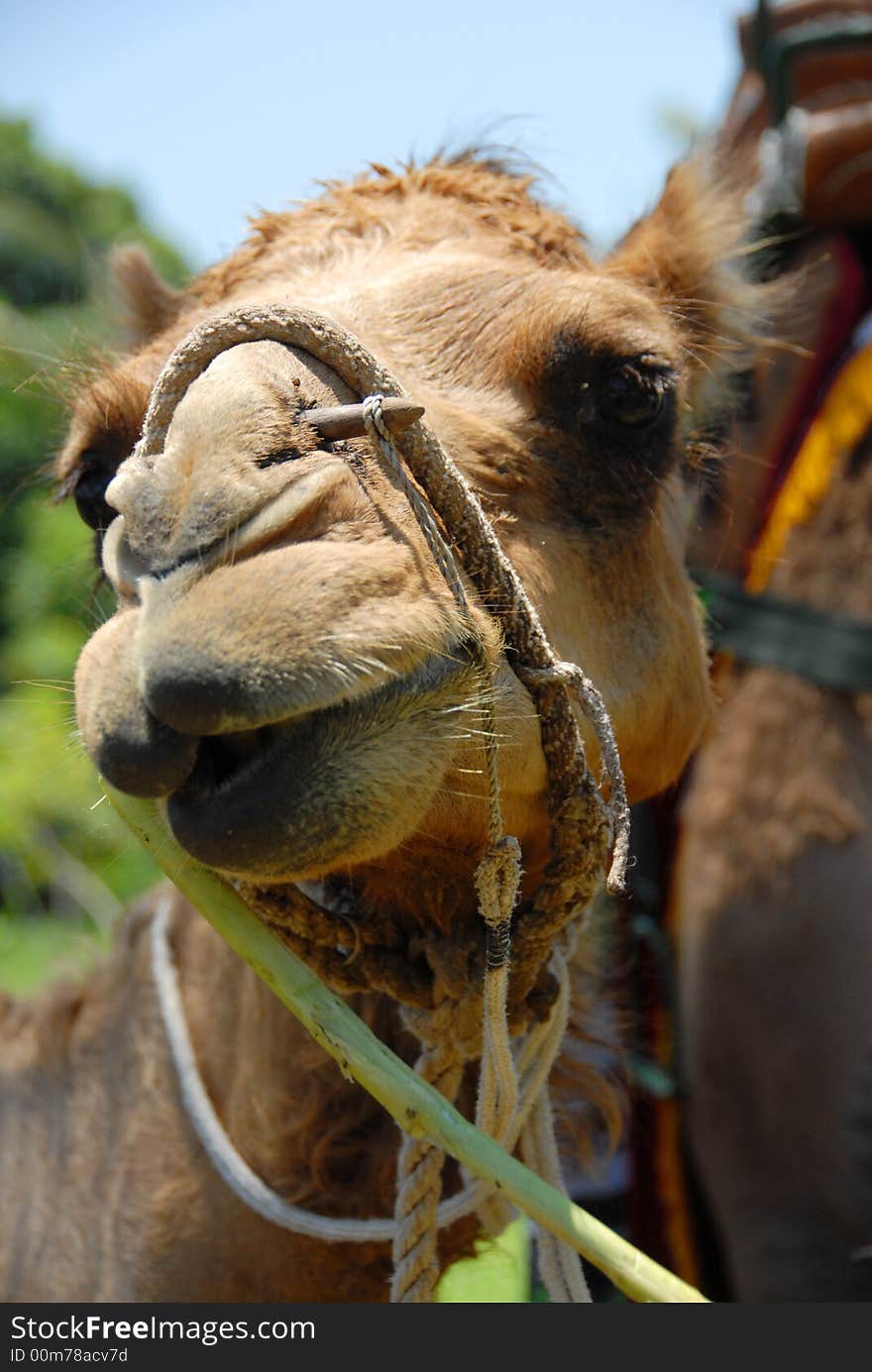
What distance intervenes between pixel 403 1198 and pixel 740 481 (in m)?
2.68

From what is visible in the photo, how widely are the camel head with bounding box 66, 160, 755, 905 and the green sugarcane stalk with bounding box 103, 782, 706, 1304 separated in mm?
194

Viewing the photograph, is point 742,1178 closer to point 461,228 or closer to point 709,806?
point 709,806

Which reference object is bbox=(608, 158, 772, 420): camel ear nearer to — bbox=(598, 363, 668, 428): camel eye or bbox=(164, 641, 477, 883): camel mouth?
bbox=(598, 363, 668, 428): camel eye

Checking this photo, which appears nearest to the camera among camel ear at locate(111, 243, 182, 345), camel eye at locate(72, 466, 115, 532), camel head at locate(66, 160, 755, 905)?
camel head at locate(66, 160, 755, 905)

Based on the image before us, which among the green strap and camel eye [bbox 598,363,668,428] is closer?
camel eye [bbox 598,363,668,428]

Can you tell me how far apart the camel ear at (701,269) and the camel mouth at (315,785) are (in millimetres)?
1236

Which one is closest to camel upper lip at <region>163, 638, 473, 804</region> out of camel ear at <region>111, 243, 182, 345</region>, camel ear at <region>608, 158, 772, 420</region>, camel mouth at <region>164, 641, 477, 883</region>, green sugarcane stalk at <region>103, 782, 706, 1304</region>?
camel mouth at <region>164, 641, 477, 883</region>

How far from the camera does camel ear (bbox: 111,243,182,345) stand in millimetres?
2693

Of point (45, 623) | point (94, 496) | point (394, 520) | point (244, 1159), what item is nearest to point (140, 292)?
point (94, 496)

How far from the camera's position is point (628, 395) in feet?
6.60

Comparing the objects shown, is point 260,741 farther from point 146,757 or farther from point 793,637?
point 793,637

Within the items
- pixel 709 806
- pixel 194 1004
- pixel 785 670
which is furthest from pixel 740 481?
pixel 194 1004

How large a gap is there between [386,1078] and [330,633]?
603 millimetres

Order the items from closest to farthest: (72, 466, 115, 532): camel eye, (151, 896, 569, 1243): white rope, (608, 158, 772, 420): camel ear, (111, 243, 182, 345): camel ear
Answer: (151, 896, 569, 1243): white rope
(72, 466, 115, 532): camel eye
(608, 158, 772, 420): camel ear
(111, 243, 182, 345): camel ear
